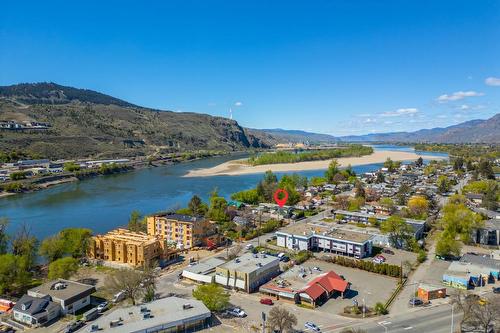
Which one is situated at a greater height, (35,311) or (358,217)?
(358,217)

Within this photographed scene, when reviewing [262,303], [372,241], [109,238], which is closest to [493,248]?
[372,241]

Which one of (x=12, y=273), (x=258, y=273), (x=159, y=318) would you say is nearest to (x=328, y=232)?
(x=258, y=273)

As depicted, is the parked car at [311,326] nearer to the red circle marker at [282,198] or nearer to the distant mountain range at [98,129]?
the red circle marker at [282,198]

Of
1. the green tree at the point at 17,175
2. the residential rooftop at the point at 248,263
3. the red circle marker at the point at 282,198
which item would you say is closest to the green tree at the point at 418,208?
the red circle marker at the point at 282,198

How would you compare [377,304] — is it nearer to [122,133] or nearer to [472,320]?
[472,320]

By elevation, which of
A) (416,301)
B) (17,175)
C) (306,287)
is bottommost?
(416,301)

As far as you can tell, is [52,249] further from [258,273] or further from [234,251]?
[258,273]

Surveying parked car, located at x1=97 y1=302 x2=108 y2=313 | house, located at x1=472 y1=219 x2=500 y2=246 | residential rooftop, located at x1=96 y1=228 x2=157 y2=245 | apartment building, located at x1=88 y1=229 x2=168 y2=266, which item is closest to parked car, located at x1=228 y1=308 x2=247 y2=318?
parked car, located at x1=97 y1=302 x2=108 y2=313
